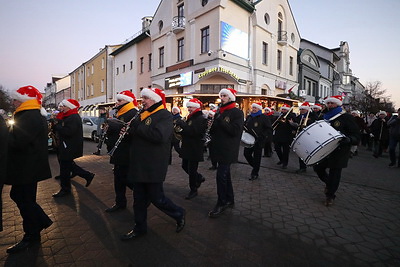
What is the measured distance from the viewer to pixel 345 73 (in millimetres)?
51062

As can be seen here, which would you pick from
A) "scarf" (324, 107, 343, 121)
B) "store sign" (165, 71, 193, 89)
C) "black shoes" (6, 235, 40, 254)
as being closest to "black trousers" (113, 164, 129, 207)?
"black shoes" (6, 235, 40, 254)

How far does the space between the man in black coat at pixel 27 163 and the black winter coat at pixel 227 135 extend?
8.17 ft

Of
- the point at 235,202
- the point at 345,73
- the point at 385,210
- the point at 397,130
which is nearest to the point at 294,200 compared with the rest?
the point at 235,202

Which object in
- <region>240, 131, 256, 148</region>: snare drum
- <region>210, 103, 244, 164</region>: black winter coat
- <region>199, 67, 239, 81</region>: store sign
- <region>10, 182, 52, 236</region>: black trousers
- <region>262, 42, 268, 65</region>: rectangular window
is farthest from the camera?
<region>262, 42, 268, 65</region>: rectangular window

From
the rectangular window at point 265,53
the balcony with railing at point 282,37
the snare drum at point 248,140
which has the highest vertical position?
the balcony with railing at point 282,37

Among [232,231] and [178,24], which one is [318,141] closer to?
[232,231]

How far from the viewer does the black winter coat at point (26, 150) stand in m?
2.87

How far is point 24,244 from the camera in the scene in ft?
9.94

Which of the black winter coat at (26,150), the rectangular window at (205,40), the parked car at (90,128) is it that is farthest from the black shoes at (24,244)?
the rectangular window at (205,40)

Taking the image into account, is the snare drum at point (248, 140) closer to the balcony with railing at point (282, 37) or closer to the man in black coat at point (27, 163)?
the man in black coat at point (27, 163)

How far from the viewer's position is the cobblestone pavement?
2854 mm

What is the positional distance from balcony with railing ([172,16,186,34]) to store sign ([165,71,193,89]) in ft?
13.3

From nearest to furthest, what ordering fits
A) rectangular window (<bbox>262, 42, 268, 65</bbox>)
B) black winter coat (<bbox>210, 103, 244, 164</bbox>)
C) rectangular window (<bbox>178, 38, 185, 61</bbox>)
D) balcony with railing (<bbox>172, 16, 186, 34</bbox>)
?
black winter coat (<bbox>210, 103, 244, 164</bbox>) < balcony with railing (<bbox>172, 16, 186, 34</bbox>) < rectangular window (<bbox>178, 38, 185, 61</bbox>) < rectangular window (<bbox>262, 42, 268, 65</bbox>)

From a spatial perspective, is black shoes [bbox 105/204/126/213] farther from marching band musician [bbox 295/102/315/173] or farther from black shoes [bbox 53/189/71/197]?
marching band musician [bbox 295/102/315/173]
